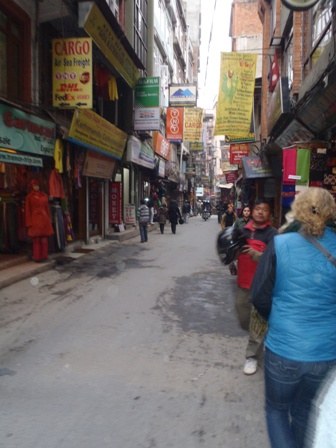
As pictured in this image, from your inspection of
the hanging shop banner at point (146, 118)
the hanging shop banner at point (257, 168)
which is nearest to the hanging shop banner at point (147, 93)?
the hanging shop banner at point (146, 118)

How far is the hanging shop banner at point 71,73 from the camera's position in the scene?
1038 cm

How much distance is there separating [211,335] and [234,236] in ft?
6.51

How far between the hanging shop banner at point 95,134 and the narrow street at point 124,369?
15.1ft

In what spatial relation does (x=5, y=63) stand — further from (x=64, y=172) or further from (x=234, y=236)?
(x=234, y=236)

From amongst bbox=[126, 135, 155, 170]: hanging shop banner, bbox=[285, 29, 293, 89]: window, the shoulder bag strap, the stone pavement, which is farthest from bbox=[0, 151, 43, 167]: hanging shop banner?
bbox=[285, 29, 293, 89]: window

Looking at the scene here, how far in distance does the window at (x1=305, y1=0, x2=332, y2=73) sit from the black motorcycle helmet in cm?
656

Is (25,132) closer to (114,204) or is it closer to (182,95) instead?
(114,204)

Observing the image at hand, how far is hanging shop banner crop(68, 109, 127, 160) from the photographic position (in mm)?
10953

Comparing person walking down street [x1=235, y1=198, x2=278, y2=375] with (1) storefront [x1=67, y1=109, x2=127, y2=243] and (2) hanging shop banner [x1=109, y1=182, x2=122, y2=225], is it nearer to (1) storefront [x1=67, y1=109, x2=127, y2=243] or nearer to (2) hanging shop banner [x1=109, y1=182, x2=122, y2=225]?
(1) storefront [x1=67, y1=109, x2=127, y2=243]

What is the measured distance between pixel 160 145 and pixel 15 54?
56.5 feet

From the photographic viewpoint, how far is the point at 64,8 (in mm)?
10336

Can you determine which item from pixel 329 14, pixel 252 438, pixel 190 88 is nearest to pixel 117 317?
pixel 252 438

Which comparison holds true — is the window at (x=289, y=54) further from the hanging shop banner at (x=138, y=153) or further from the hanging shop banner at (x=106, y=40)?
the hanging shop banner at (x=138, y=153)

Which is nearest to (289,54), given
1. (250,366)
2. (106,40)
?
(106,40)
